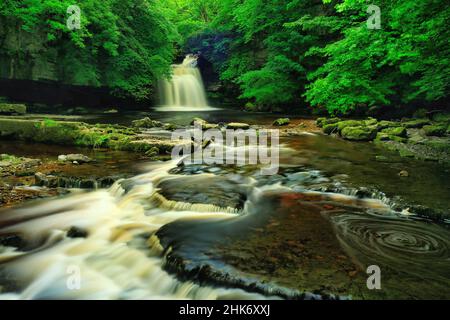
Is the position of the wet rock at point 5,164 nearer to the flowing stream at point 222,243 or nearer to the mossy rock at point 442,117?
the flowing stream at point 222,243

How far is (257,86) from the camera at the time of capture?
21375 millimetres

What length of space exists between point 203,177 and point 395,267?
13.3 ft

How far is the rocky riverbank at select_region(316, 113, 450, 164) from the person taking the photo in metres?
8.67

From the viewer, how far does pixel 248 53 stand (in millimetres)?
25531

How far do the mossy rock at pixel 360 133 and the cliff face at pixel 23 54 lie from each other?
15.5 m

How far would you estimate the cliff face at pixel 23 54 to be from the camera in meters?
16.0

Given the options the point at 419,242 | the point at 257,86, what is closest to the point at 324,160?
the point at 419,242

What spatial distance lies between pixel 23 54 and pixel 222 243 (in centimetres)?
1742

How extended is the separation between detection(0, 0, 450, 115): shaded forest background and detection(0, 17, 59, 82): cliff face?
0.04m

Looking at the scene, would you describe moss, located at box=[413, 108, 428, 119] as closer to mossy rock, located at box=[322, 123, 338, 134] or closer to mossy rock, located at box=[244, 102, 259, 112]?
mossy rock, located at box=[322, 123, 338, 134]

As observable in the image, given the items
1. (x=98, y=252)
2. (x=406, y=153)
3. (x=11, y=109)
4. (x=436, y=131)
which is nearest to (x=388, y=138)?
(x=436, y=131)
